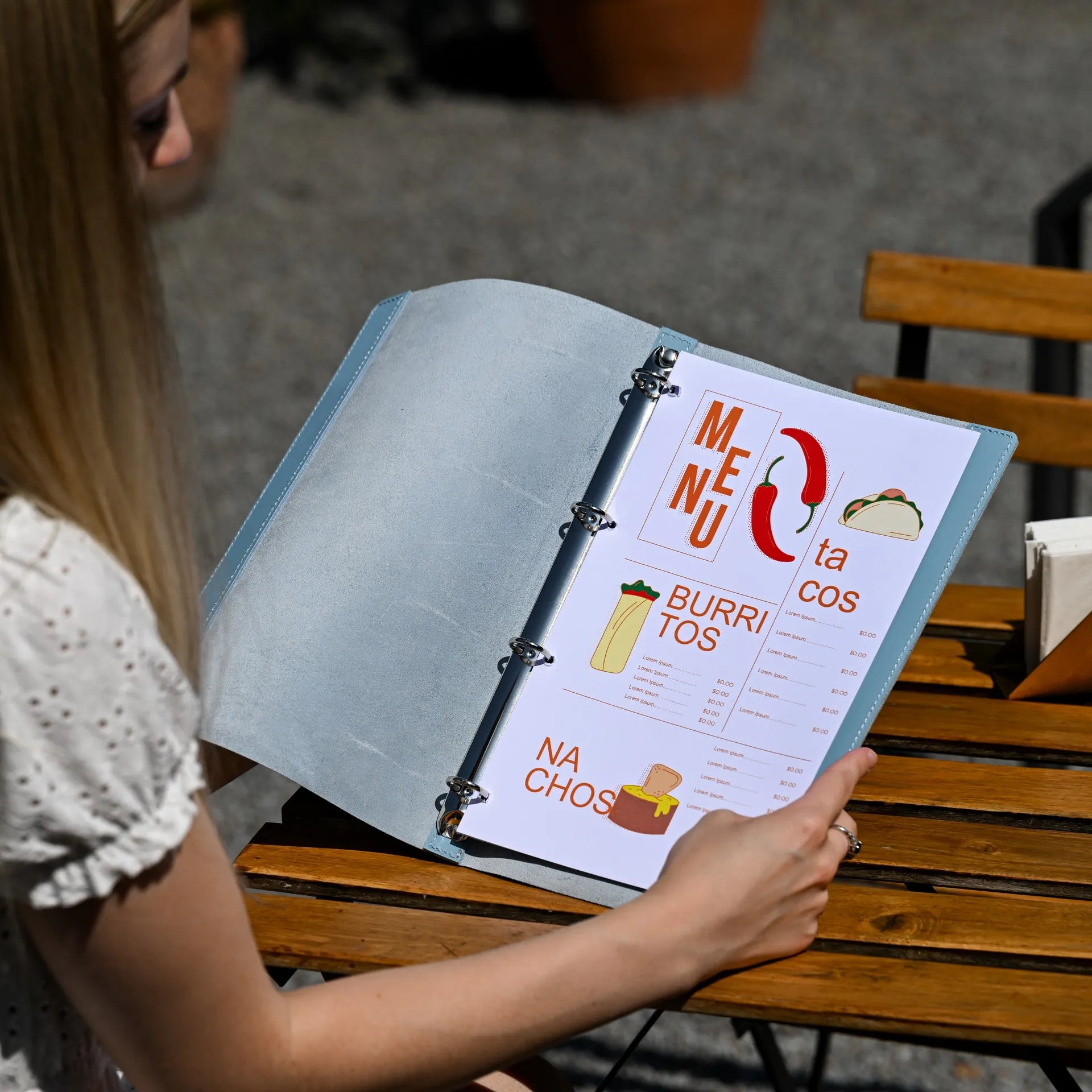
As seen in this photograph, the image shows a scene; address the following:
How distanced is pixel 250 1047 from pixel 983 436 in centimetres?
75

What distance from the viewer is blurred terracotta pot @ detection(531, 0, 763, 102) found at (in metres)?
4.63

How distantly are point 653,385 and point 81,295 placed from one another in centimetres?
54

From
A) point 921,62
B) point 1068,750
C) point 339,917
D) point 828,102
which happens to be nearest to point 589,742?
point 339,917

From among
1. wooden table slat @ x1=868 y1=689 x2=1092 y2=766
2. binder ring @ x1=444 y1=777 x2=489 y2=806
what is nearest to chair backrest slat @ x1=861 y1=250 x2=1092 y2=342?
wooden table slat @ x1=868 y1=689 x2=1092 y2=766

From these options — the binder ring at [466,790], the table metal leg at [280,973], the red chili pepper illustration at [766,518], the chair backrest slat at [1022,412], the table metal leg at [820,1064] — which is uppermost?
the chair backrest slat at [1022,412]

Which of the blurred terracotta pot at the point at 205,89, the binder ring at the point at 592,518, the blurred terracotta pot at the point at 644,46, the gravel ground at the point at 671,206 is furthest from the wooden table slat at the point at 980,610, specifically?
the blurred terracotta pot at the point at 644,46

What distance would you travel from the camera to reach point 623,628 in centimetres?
106

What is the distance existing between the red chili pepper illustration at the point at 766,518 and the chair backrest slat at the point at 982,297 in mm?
656

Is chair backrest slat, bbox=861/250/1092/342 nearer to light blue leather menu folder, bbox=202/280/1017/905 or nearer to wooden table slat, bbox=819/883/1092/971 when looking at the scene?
light blue leather menu folder, bbox=202/280/1017/905

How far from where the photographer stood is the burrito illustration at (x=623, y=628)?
106 centimetres

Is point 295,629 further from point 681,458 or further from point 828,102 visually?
point 828,102

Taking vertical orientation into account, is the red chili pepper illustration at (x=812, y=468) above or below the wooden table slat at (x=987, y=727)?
above

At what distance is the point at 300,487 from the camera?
1142 mm

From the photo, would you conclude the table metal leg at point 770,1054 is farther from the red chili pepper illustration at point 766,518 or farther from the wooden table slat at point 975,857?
the red chili pepper illustration at point 766,518
